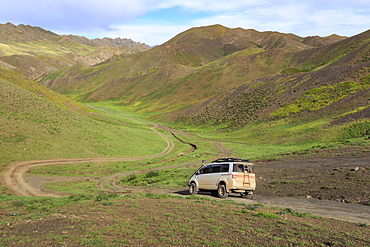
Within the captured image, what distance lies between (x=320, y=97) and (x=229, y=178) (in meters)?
71.5

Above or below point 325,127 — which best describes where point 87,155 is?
below

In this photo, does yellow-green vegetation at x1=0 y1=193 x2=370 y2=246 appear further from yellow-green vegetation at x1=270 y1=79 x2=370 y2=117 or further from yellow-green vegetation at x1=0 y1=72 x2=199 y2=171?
yellow-green vegetation at x1=270 y1=79 x2=370 y2=117

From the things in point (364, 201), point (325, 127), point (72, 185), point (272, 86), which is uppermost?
point (272, 86)

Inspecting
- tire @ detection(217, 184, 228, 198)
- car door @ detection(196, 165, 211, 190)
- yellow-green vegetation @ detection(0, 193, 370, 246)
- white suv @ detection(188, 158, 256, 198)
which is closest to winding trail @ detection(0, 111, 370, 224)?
tire @ detection(217, 184, 228, 198)

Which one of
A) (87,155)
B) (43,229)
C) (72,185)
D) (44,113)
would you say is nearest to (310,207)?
(43,229)

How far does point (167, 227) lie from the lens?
40.7 ft

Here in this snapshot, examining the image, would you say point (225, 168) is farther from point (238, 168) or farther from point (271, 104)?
point (271, 104)

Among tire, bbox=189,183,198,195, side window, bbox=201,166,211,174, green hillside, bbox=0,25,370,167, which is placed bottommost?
tire, bbox=189,183,198,195

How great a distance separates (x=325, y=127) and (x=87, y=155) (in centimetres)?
4762

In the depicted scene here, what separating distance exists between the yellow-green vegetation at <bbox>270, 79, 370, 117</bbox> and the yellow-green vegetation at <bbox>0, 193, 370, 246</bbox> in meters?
Answer: 70.3

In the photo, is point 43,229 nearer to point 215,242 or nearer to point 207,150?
point 215,242

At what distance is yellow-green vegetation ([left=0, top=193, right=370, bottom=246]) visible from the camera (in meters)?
10.4

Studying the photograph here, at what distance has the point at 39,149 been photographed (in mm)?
47969

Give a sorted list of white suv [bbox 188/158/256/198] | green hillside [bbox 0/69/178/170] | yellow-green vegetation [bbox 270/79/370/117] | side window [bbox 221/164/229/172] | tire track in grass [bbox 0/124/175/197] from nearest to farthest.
Answer: white suv [bbox 188/158/256/198] < side window [bbox 221/164/229/172] < tire track in grass [bbox 0/124/175/197] < green hillside [bbox 0/69/178/170] < yellow-green vegetation [bbox 270/79/370/117]
